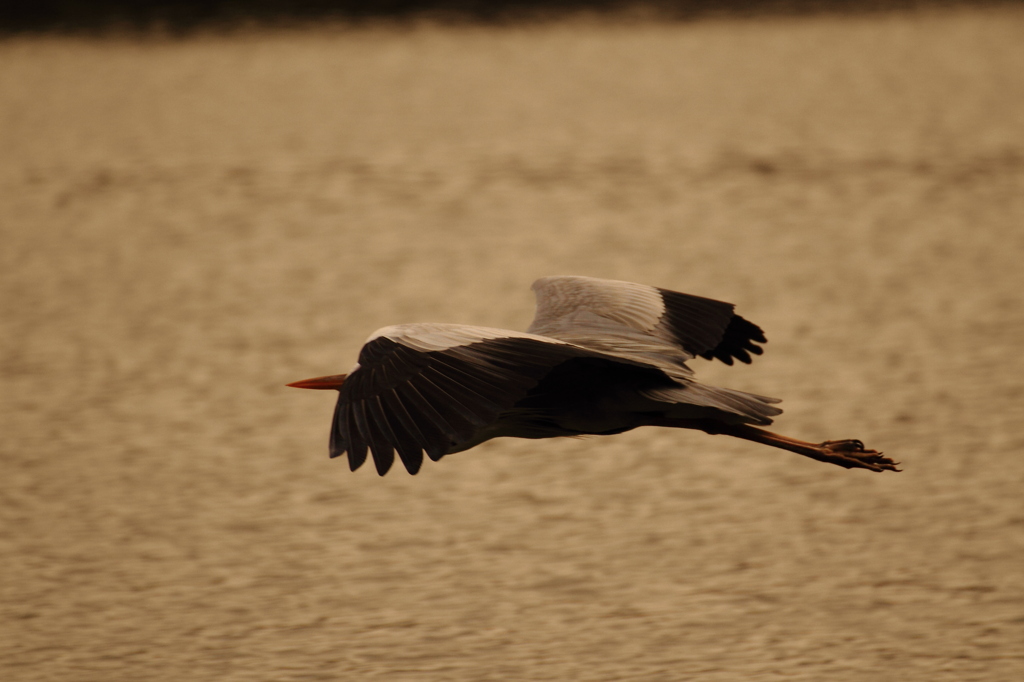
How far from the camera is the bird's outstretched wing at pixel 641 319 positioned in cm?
647

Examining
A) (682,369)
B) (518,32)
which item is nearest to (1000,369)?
(682,369)

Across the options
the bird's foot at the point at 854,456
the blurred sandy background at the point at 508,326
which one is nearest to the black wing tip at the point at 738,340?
the bird's foot at the point at 854,456

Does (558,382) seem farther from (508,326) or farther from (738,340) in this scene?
(508,326)

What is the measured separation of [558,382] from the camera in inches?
235

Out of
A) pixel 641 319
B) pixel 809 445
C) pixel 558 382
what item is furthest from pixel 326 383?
pixel 809 445

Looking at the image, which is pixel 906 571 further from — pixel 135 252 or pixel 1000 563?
pixel 135 252

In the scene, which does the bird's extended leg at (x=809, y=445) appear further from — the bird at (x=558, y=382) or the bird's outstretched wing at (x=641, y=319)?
the bird's outstretched wing at (x=641, y=319)

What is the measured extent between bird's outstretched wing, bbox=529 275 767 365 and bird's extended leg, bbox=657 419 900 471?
32cm

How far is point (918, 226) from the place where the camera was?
1559cm

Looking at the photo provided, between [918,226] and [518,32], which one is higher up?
[518,32]

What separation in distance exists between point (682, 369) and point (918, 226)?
10358mm

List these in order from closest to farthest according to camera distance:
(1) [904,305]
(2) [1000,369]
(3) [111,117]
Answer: (2) [1000,369] < (1) [904,305] < (3) [111,117]

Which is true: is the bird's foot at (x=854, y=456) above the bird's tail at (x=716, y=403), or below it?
below

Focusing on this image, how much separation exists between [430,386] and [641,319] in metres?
1.76
